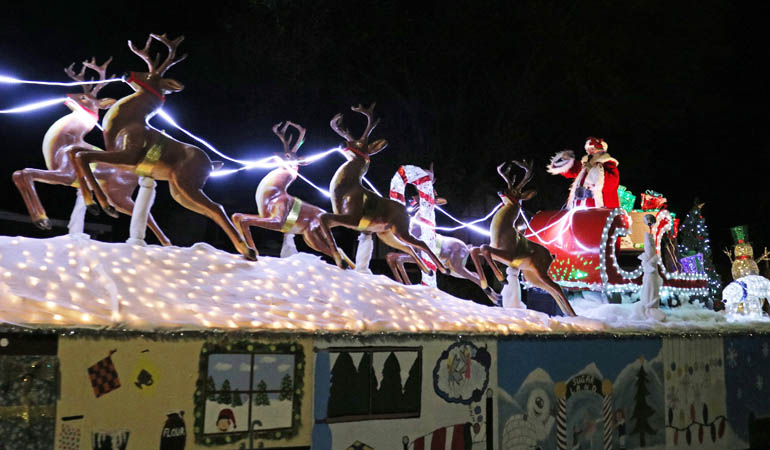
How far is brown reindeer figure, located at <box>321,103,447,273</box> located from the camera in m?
Answer: 7.23

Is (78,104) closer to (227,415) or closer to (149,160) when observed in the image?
(149,160)

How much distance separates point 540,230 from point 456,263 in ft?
7.84

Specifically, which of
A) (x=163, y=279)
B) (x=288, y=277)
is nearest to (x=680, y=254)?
(x=288, y=277)

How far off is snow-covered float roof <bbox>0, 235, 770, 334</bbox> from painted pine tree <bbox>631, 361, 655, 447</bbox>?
94cm

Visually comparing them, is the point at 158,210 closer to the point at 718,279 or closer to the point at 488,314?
the point at 488,314

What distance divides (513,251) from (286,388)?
3840mm

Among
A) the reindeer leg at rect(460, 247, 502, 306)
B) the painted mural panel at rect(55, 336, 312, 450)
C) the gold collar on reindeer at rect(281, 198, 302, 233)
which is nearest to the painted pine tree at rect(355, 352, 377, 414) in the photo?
the painted mural panel at rect(55, 336, 312, 450)

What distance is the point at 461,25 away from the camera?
14.7 metres

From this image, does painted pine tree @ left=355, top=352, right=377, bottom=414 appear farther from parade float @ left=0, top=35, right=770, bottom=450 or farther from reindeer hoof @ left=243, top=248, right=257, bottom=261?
reindeer hoof @ left=243, top=248, right=257, bottom=261

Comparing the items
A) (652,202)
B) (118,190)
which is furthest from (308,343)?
(652,202)

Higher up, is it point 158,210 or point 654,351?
point 158,210

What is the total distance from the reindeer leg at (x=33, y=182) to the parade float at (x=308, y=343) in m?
0.02

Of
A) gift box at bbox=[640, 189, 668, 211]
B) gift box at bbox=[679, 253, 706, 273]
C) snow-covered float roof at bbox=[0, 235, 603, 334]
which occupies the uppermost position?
gift box at bbox=[640, 189, 668, 211]

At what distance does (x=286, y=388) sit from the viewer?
5.39 m
